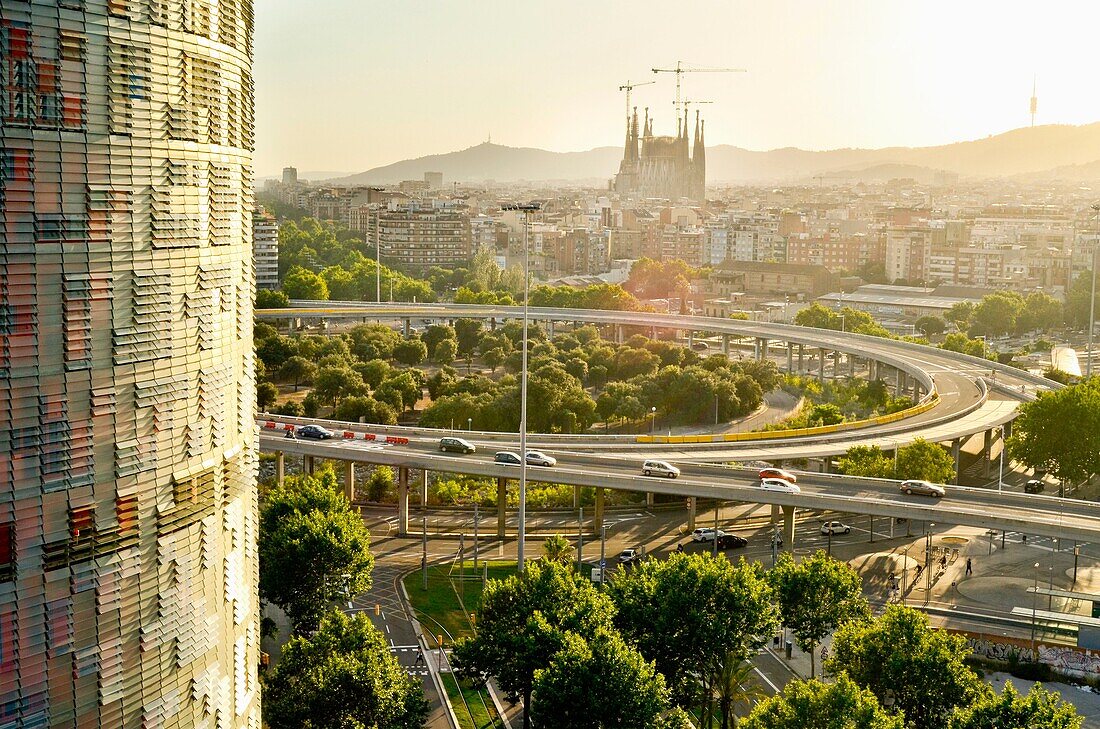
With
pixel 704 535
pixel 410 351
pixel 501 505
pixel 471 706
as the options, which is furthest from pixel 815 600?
pixel 410 351

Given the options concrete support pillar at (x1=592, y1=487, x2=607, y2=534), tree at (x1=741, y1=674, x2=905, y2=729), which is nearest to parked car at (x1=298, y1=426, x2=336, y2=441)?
concrete support pillar at (x1=592, y1=487, x2=607, y2=534)

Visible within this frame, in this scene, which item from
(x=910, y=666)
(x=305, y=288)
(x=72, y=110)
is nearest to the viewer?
(x=72, y=110)

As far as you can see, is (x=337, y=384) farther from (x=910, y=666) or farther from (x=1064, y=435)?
(x=910, y=666)

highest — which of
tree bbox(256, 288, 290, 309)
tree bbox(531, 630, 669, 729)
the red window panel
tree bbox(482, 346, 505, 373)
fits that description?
the red window panel

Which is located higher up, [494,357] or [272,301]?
[272,301]

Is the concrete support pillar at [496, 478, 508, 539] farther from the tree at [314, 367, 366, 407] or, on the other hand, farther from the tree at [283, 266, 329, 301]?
the tree at [283, 266, 329, 301]

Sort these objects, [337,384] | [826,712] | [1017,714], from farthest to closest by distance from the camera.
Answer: [337,384], [826,712], [1017,714]
